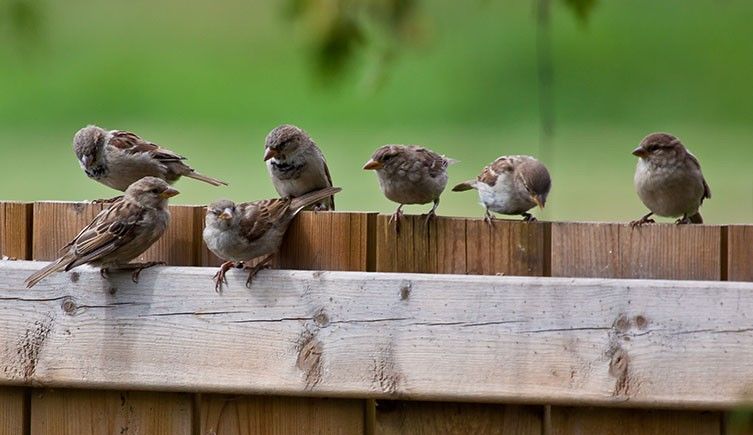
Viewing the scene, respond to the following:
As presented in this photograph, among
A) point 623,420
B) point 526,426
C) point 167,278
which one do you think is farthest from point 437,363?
point 167,278

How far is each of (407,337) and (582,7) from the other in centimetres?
153

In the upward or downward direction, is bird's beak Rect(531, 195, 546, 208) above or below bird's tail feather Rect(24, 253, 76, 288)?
above

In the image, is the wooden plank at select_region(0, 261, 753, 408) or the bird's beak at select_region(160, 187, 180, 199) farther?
the bird's beak at select_region(160, 187, 180, 199)

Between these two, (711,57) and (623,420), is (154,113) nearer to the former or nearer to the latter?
(711,57)

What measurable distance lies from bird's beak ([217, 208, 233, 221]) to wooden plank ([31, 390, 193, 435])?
2.29 feet

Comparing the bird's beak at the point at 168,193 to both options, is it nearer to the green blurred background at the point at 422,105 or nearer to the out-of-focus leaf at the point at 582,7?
the out-of-focus leaf at the point at 582,7

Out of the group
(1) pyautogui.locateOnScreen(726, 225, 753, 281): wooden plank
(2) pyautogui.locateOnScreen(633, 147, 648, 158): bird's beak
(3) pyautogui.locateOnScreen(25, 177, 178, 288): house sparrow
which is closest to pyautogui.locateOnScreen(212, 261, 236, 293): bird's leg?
(3) pyautogui.locateOnScreen(25, 177, 178, 288): house sparrow

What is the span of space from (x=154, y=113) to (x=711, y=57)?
392 inches

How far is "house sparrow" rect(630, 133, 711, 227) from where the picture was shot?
→ 17.8ft

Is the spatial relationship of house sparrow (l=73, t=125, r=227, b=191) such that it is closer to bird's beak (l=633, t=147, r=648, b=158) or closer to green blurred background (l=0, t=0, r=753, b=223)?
bird's beak (l=633, t=147, r=648, b=158)

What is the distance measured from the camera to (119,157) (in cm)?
639

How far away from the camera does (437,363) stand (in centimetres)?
341

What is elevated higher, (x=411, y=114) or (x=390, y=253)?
(x=411, y=114)

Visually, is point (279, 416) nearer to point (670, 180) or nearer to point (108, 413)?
point (108, 413)
